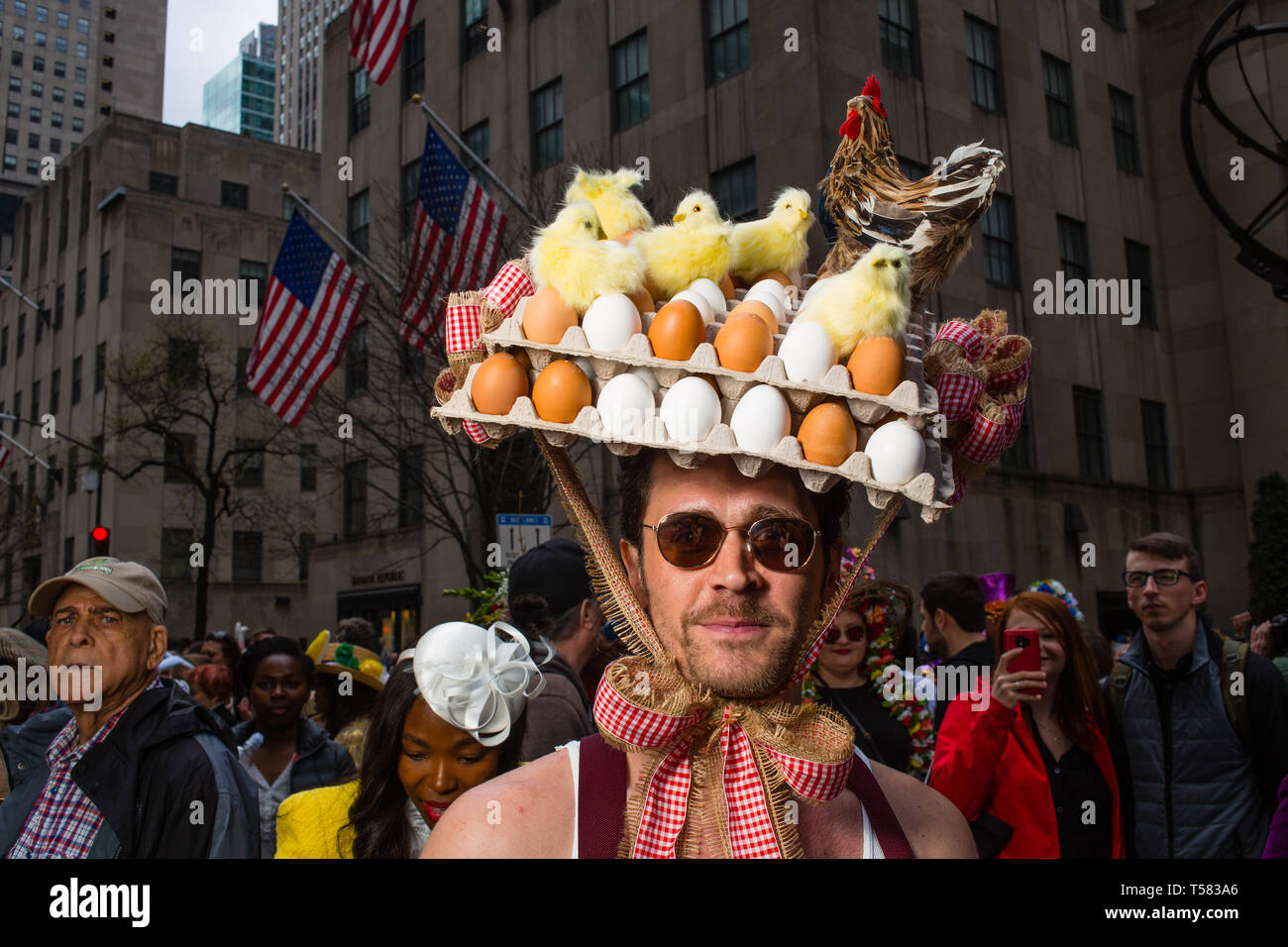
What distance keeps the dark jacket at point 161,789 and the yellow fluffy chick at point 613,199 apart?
7.37 ft

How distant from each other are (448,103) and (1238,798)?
23.8m

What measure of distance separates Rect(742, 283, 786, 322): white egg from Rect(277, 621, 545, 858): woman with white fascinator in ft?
5.24

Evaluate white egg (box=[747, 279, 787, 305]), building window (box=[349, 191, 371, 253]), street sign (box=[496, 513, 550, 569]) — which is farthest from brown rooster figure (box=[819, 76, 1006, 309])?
building window (box=[349, 191, 371, 253])

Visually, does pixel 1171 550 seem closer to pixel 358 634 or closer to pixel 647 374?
pixel 647 374

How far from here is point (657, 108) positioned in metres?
20.6

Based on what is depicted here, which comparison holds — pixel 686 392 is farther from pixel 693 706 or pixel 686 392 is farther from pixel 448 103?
pixel 448 103

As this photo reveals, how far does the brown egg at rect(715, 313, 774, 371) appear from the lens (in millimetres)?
2189

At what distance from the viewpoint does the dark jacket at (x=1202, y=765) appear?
176 inches

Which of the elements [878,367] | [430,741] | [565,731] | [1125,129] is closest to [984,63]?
[1125,129]

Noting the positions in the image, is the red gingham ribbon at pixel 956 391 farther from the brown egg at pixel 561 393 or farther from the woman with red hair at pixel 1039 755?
the woman with red hair at pixel 1039 755

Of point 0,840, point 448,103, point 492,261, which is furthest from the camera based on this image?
point 448,103

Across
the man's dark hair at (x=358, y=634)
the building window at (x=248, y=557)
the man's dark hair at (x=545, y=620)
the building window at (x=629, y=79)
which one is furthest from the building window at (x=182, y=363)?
the man's dark hair at (x=545, y=620)

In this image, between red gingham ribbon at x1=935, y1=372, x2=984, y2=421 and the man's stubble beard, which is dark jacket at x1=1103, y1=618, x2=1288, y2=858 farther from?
the man's stubble beard
